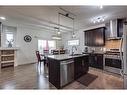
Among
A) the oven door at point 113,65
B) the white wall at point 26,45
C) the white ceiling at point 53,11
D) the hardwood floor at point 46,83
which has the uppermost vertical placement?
the white ceiling at point 53,11

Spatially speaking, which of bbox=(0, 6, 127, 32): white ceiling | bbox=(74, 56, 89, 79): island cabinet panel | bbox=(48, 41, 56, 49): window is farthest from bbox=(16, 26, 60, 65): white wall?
bbox=(74, 56, 89, 79): island cabinet panel

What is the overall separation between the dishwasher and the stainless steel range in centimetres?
243

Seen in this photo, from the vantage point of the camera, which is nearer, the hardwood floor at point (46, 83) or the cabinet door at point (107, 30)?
the hardwood floor at point (46, 83)

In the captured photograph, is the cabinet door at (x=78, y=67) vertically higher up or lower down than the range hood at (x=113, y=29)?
lower down

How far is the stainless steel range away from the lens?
446 centimetres

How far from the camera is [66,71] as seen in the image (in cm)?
314

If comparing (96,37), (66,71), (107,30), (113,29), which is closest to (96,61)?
(96,37)

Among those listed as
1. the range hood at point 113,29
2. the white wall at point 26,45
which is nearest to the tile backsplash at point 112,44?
the range hood at point 113,29

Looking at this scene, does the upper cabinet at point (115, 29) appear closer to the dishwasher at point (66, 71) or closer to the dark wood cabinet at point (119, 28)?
the dark wood cabinet at point (119, 28)

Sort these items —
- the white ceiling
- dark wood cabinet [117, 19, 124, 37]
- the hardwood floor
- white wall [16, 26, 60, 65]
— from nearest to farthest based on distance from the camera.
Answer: the hardwood floor
the white ceiling
dark wood cabinet [117, 19, 124, 37]
white wall [16, 26, 60, 65]

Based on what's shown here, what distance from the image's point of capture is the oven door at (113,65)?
4461mm

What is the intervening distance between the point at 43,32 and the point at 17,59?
3090 millimetres

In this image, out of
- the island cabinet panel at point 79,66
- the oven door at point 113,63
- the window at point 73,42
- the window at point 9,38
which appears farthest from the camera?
the window at point 73,42

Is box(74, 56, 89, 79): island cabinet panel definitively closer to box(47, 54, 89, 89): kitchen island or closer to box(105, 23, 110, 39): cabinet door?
box(47, 54, 89, 89): kitchen island
